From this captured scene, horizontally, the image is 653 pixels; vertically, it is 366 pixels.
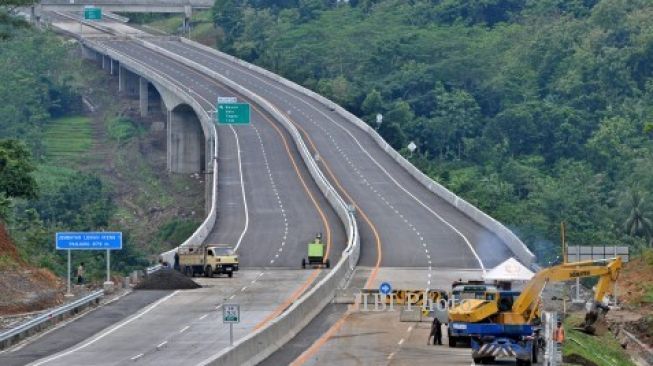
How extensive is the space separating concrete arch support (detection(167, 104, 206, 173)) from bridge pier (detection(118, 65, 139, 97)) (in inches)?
1020

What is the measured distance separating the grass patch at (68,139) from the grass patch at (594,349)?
10974 centimetres

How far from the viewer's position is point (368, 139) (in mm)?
139750

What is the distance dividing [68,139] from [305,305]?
114820mm

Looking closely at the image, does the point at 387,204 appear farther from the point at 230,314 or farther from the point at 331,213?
the point at 230,314

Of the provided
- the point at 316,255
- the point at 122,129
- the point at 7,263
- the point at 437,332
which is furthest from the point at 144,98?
the point at 437,332

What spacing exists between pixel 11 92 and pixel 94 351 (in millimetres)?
138041

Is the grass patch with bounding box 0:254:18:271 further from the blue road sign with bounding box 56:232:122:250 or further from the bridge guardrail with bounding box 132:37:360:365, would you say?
the bridge guardrail with bounding box 132:37:360:365

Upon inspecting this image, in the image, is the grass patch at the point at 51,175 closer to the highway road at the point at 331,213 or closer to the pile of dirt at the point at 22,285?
the highway road at the point at 331,213

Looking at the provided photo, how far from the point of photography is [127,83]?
187 m

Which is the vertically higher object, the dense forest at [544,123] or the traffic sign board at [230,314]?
the dense forest at [544,123]

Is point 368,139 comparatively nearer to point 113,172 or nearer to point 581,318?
point 113,172

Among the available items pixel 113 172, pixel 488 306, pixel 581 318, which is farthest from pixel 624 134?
pixel 488 306

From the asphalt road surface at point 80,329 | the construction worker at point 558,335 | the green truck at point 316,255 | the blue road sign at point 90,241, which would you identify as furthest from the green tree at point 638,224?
the construction worker at point 558,335

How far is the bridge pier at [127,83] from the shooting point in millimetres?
183500
